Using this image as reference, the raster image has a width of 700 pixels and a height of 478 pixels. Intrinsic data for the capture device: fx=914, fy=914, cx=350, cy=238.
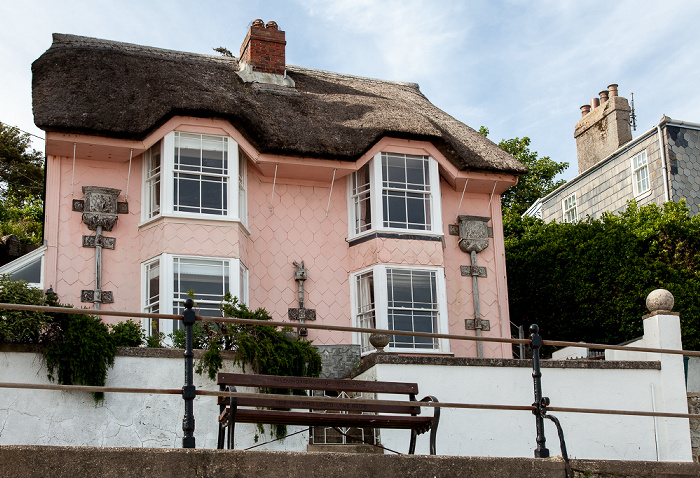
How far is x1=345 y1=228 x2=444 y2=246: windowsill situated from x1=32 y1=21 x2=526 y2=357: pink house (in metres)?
0.02

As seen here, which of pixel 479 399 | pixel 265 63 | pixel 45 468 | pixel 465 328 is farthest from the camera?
pixel 265 63

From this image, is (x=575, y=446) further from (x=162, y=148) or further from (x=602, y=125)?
(x=602, y=125)

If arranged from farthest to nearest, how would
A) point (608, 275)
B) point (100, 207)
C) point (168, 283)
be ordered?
point (608, 275) → point (100, 207) → point (168, 283)

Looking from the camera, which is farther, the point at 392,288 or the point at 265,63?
the point at 265,63

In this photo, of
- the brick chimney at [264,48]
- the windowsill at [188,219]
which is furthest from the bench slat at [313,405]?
the brick chimney at [264,48]

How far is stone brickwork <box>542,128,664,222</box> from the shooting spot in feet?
81.0

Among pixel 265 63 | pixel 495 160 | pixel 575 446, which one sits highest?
pixel 265 63

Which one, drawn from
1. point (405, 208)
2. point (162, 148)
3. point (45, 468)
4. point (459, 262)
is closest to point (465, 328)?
point (459, 262)

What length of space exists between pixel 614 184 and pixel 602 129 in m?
1.80

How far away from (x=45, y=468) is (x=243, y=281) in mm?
9687

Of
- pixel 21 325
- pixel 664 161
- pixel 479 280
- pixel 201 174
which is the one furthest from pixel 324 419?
pixel 664 161

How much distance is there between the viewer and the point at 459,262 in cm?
1705

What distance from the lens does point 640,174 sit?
999 inches

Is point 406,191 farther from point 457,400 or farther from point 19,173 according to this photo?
point 19,173
